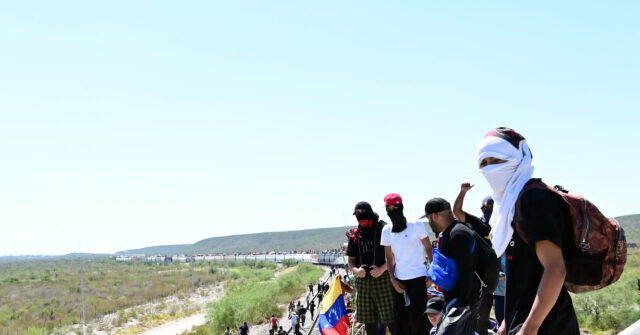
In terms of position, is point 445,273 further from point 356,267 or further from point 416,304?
point 356,267

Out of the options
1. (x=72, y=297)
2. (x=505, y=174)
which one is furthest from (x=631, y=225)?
(x=505, y=174)

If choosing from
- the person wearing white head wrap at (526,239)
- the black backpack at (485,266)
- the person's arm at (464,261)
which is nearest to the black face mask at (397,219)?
the black backpack at (485,266)

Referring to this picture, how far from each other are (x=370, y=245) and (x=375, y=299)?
54 centimetres

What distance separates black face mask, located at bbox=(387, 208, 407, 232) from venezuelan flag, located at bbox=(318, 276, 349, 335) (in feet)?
5.59

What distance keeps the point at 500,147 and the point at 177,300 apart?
66652mm

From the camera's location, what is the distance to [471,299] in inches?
131

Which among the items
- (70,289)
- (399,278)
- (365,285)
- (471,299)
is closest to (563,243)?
(471,299)

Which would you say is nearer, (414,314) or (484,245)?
(484,245)

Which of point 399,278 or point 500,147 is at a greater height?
point 500,147

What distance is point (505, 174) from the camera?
2469 mm

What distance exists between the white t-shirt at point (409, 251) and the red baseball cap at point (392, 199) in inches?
9.3

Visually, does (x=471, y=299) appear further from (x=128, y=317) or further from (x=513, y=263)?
(x=128, y=317)

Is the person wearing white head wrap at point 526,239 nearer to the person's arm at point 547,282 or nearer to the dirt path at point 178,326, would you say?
the person's arm at point 547,282

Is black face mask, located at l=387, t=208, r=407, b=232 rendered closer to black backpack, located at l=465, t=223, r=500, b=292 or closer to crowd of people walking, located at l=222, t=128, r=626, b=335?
A: crowd of people walking, located at l=222, t=128, r=626, b=335
